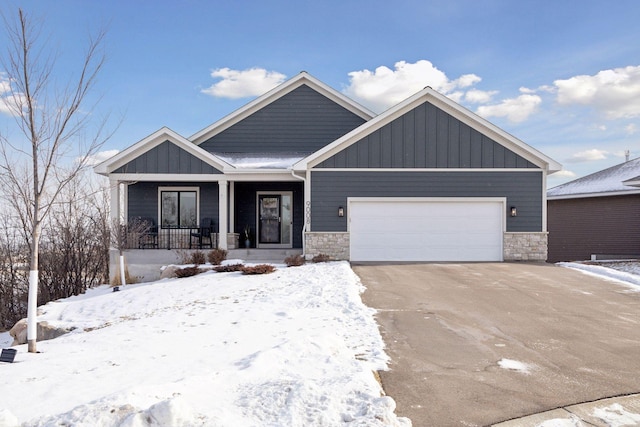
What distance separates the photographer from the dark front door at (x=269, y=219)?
1591cm

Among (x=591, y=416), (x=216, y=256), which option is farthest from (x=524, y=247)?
(x=591, y=416)

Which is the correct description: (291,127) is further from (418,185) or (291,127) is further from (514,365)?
(514,365)

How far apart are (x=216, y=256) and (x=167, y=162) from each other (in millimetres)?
3401

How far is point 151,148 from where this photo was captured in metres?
13.7

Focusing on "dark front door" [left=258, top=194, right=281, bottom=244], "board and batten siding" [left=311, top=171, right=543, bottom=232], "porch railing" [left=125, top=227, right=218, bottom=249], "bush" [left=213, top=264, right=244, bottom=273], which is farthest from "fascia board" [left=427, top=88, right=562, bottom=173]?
"porch railing" [left=125, top=227, right=218, bottom=249]

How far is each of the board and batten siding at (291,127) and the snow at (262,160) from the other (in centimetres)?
37

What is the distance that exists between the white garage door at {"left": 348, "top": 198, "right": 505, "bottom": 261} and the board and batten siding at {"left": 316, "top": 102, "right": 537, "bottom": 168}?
3.97 feet

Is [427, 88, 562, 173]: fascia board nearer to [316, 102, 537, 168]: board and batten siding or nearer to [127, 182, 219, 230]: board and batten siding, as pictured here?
[316, 102, 537, 168]: board and batten siding

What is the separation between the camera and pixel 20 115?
6281 millimetres

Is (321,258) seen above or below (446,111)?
below

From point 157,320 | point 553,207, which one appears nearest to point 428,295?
point 157,320

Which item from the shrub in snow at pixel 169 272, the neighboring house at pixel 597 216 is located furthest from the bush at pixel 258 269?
the neighboring house at pixel 597 216

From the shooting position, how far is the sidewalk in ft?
11.1

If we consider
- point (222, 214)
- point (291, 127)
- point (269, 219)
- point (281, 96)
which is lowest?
point (269, 219)
